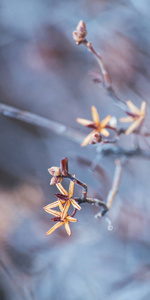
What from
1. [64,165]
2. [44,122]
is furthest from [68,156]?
[64,165]

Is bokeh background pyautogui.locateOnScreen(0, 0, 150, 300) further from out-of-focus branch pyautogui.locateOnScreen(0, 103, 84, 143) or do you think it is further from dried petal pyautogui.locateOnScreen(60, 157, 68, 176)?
dried petal pyautogui.locateOnScreen(60, 157, 68, 176)

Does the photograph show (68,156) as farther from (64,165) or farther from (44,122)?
(64,165)

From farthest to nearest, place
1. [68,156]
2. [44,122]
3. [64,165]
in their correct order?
[68,156], [44,122], [64,165]

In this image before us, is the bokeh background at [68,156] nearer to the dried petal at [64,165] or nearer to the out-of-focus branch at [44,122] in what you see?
the out-of-focus branch at [44,122]

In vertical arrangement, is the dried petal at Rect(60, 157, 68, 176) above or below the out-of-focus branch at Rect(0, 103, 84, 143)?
below

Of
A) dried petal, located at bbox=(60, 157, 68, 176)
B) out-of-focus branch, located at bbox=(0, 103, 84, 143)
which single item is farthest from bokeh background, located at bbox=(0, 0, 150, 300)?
dried petal, located at bbox=(60, 157, 68, 176)

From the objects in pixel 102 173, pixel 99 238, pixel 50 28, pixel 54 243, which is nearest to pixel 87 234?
pixel 99 238

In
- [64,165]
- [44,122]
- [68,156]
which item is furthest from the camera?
[68,156]

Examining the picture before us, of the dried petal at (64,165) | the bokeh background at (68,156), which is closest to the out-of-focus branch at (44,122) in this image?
the bokeh background at (68,156)
